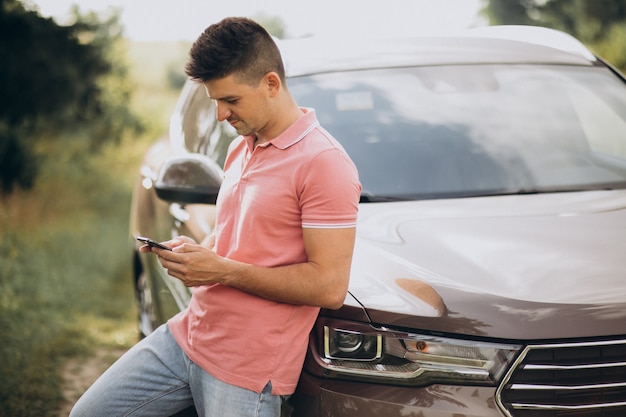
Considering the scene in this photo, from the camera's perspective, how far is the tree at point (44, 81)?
8.79 meters

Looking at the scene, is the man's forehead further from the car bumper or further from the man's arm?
the car bumper

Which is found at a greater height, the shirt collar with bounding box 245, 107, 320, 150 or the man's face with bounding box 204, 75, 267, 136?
the man's face with bounding box 204, 75, 267, 136

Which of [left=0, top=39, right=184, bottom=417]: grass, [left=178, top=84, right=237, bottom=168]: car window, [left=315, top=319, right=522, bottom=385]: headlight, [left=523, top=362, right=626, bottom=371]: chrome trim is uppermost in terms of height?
[left=178, top=84, right=237, bottom=168]: car window

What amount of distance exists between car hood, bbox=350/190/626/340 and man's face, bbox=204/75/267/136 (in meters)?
0.52

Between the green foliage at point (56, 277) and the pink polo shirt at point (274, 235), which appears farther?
the green foliage at point (56, 277)

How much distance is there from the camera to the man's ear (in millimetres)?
2283

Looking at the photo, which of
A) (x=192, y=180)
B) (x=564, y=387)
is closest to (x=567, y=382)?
(x=564, y=387)

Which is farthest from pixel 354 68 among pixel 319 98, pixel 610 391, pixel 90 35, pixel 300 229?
pixel 90 35

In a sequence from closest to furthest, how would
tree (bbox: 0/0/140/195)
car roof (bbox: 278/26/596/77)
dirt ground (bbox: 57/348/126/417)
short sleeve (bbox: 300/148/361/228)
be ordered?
short sleeve (bbox: 300/148/361/228) → car roof (bbox: 278/26/596/77) → dirt ground (bbox: 57/348/126/417) → tree (bbox: 0/0/140/195)

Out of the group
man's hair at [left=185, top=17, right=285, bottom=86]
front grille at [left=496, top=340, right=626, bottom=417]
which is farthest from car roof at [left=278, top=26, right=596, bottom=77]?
front grille at [left=496, top=340, right=626, bottom=417]

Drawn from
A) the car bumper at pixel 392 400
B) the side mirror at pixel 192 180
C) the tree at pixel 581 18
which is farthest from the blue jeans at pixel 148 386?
the tree at pixel 581 18

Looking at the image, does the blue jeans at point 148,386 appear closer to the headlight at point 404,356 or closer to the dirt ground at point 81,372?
the headlight at point 404,356

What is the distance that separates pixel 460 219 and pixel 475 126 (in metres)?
0.83

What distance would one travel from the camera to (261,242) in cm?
227
